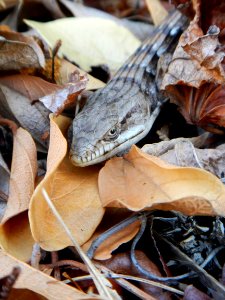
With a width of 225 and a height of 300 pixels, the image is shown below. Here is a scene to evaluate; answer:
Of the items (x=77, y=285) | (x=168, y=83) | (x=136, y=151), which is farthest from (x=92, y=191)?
(x=168, y=83)

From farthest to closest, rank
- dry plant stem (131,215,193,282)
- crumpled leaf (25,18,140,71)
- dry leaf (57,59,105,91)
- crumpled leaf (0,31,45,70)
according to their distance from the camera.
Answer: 1. crumpled leaf (25,18,140,71)
2. dry leaf (57,59,105,91)
3. crumpled leaf (0,31,45,70)
4. dry plant stem (131,215,193,282)

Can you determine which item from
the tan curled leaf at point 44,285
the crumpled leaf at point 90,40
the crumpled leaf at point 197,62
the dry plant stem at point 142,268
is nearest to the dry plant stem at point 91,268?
the tan curled leaf at point 44,285

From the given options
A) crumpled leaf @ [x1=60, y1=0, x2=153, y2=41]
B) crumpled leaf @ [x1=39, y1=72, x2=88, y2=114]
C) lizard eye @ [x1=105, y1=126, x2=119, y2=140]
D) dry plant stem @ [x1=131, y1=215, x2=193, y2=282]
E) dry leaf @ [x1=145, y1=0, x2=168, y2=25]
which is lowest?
dry plant stem @ [x1=131, y1=215, x2=193, y2=282]

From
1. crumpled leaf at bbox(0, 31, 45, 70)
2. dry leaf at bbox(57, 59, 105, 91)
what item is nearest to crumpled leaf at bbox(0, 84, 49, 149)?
crumpled leaf at bbox(0, 31, 45, 70)

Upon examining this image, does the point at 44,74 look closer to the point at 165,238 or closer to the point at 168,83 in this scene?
the point at 168,83

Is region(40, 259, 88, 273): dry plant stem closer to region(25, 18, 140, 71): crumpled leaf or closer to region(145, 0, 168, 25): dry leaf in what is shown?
region(25, 18, 140, 71): crumpled leaf

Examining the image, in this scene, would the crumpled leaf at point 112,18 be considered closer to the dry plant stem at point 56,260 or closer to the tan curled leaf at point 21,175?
the tan curled leaf at point 21,175

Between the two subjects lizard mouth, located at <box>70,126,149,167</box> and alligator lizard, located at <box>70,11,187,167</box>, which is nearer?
lizard mouth, located at <box>70,126,149,167</box>
